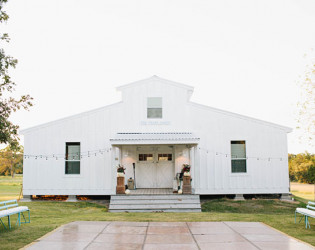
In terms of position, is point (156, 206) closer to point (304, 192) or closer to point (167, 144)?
point (167, 144)

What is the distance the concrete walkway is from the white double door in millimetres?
7709

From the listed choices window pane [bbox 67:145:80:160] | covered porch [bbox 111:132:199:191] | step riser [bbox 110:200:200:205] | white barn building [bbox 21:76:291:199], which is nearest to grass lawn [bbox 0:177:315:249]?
step riser [bbox 110:200:200:205]

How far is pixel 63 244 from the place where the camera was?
7449mm

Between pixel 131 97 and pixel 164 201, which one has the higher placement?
pixel 131 97

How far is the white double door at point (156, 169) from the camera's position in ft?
58.7

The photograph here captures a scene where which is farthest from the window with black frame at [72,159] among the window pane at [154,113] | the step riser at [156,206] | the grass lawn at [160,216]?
the window pane at [154,113]

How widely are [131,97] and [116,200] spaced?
5389 mm

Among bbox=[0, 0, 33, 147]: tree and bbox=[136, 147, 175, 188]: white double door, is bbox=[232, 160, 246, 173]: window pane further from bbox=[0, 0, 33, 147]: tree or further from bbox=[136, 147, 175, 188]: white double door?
bbox=[0, 0, 33, 147]: tree

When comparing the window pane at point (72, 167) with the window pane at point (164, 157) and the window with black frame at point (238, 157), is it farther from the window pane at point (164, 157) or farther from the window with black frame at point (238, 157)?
the window with black frame at point (238, 157)

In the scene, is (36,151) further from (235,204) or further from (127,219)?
(235,204)

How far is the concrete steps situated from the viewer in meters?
14.2

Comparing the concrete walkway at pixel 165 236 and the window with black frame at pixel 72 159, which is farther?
the window with black frame at pixel 72 159

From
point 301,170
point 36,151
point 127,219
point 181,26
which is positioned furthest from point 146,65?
point 301,170

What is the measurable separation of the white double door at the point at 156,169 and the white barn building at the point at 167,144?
4.53ft
